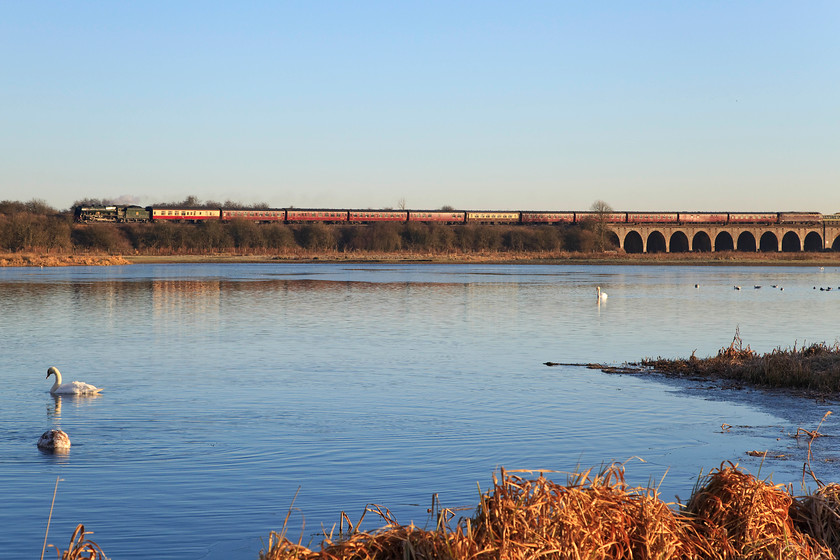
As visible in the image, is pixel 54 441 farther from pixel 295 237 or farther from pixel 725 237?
pixel 725 237

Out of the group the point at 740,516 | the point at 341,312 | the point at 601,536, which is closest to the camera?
the point at 601,536

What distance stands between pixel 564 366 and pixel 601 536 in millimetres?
14680

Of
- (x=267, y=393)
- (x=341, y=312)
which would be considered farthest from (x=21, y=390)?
(x=341, y=312)

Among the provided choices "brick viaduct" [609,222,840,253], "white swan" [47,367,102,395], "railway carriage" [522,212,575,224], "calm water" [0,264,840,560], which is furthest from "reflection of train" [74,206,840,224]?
"white swan" [47,367,102,395]

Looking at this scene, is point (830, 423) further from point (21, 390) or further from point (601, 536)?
point (21, 390)

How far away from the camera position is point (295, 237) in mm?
118500

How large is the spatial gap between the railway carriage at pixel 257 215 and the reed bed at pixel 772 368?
339 ft

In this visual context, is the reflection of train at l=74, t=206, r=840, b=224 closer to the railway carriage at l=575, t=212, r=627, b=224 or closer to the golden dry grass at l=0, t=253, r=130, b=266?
the railway carriage at l=575, t=212, r=627, b=224

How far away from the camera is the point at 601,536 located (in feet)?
16.7

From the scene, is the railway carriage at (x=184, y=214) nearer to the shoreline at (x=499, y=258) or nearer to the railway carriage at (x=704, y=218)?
the shoreline at (x=499, y=258)

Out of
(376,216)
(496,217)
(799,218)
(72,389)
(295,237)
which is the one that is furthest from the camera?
(799,218)

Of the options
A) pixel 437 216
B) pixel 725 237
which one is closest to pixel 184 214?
pixel 437 216

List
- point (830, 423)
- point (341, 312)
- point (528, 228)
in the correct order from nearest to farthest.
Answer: point (830, 423), point (341, 312), point (528, 228)

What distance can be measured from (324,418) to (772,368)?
907cm
